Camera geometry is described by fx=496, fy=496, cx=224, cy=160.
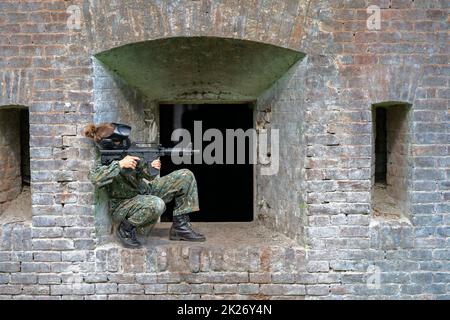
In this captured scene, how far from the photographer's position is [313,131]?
4.28 m

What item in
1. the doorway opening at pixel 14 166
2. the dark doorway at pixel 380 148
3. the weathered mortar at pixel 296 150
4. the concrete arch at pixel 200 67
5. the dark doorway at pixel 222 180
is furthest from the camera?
the dark doorway at pixel 222 180

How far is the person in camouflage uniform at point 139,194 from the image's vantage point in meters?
4.07

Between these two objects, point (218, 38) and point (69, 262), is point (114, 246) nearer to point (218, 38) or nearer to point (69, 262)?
point (69, 262)

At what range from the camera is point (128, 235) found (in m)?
4.37

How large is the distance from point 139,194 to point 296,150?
4.79 feet

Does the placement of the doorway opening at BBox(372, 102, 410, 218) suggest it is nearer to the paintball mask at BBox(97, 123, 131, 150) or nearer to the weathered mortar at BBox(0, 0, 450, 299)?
the weathered mortar at BBox(0, 0, 450, 299)

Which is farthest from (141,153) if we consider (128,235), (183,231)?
(183,231)

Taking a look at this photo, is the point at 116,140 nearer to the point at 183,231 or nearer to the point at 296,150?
the point at 183,231

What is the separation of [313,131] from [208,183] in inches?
142

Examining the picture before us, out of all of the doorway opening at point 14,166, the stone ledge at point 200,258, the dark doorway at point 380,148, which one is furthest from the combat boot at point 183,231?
the dark doorway at point 380,148

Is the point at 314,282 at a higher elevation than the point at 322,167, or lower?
lower

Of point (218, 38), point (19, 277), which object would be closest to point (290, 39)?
point (218, 38)

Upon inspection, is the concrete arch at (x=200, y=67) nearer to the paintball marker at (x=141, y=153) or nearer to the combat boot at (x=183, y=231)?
the paintball marker at (x=141, y=153)

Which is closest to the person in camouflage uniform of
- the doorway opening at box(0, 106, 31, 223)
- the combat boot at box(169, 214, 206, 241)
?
the combat boot at box(169, 214, 206, 241)
